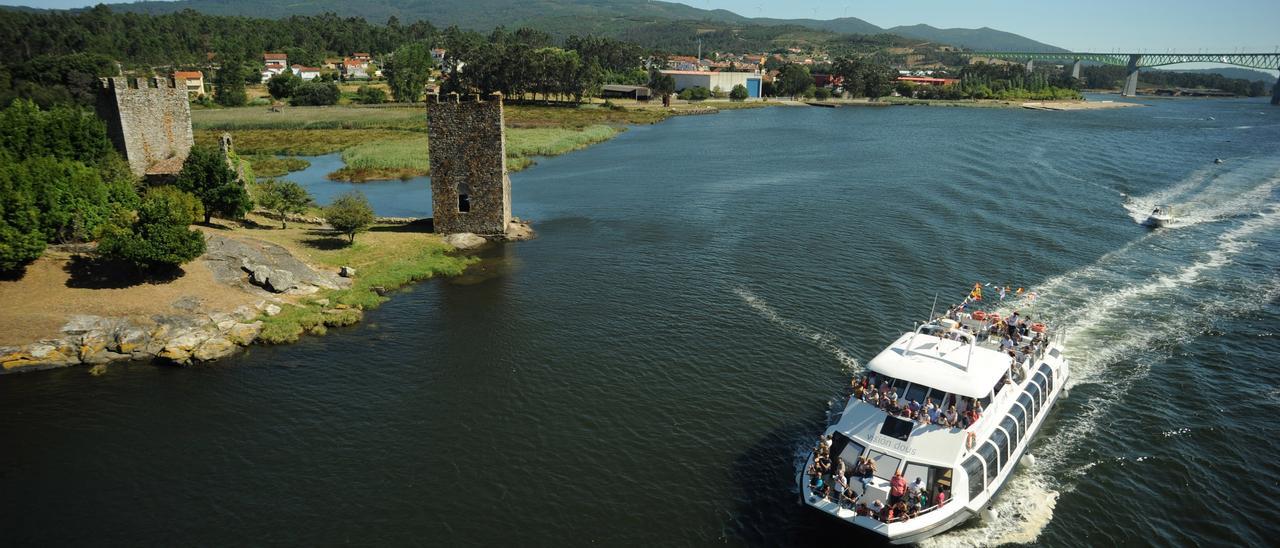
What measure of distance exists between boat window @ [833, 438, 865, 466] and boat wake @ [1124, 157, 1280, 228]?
53525mm

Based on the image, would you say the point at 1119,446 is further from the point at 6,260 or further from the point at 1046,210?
the point at 6,260

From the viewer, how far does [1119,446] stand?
2764cm

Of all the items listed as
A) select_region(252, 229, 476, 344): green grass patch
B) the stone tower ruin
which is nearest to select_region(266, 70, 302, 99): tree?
the stone tower ruin

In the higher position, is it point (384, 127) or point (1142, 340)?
point (384, 127)

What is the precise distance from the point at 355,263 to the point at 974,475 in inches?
1508

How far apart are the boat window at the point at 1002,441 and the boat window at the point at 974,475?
5.12 ft

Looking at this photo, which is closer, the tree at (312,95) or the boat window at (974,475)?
the boat window at (974,475)

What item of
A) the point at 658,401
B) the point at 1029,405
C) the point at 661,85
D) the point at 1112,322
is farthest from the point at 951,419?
the point at 661,85

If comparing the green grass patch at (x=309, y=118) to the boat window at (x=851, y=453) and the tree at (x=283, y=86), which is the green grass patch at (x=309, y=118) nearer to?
the tree at (x=283, y=86)

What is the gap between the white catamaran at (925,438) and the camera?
21.7 metres

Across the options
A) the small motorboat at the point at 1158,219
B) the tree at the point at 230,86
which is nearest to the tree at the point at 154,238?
the small motorboat at the point at 1158,219

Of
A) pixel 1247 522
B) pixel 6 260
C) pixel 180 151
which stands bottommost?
pixel 1247 522

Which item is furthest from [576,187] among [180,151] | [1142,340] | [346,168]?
[1142,340]

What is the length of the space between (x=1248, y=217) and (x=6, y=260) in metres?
91.8
